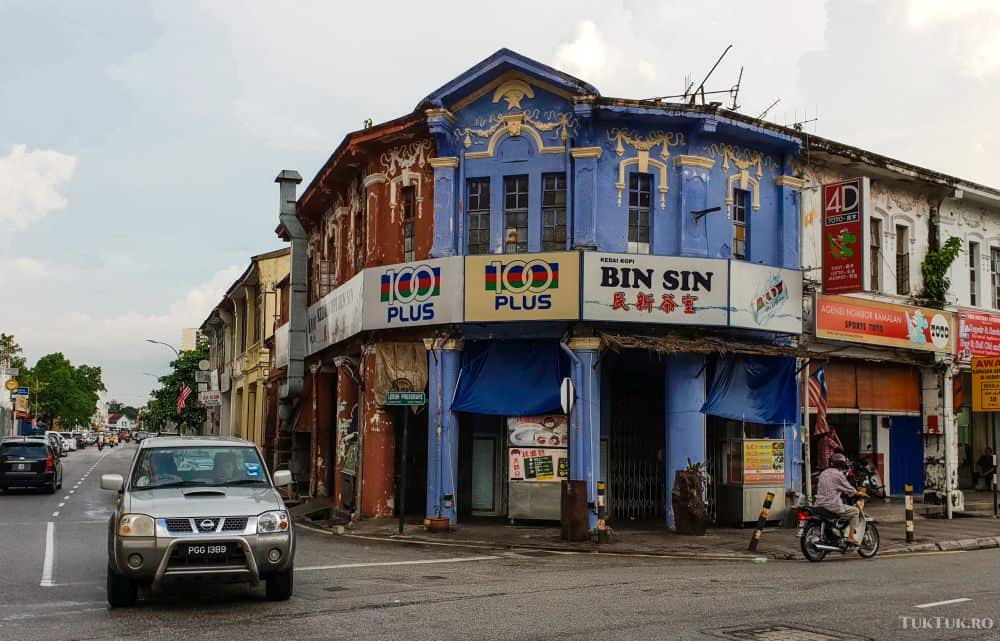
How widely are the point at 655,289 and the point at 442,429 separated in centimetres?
521

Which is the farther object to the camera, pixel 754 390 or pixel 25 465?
pixel 25 465

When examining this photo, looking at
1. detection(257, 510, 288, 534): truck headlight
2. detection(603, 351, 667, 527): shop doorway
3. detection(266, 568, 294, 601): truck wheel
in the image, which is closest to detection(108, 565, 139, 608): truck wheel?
detection(266, 568, 294, 601): truck wheel

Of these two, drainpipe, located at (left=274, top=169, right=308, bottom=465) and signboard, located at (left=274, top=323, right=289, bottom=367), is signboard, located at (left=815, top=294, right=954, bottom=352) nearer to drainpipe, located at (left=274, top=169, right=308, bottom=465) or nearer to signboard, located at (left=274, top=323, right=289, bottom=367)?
drainpipe, located at (left=274, top=169, right=308, bottom=465)

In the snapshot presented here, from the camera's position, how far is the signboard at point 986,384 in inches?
992

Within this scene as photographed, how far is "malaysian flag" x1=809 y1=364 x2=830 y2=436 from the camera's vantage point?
2256cm

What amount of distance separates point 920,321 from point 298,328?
1714 centimetres

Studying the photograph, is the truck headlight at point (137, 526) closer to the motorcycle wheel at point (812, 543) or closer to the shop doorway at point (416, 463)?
the motorcycle wheel at point (812, 543)

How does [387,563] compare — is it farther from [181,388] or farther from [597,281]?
[181,388]

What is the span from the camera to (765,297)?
21281 mm

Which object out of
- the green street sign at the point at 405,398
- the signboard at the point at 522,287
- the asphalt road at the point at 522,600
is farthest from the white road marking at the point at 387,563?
the signboard at the point at 522,287

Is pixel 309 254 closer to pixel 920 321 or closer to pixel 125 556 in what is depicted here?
pixel 920 321

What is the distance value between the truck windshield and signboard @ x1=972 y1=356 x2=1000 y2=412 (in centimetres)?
2003

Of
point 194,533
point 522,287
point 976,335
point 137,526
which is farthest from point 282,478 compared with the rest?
point 976,335

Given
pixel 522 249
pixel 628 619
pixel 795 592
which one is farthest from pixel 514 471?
pixel 628 619
